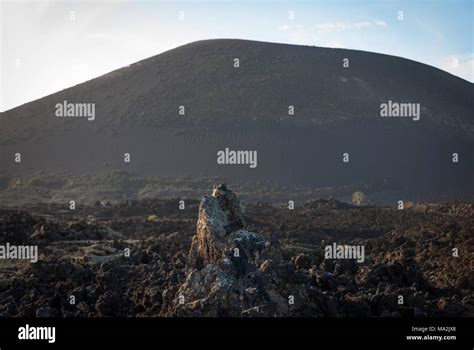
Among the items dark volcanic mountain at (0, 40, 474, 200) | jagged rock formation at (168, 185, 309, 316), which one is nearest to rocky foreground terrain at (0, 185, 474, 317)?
jagged rock formation at (168, 185, 309, 316)

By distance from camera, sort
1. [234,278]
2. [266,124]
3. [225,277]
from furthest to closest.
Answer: [266,124] < [234,278] < [225,277]

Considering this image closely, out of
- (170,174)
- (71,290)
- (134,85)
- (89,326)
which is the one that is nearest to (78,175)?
(170,174)

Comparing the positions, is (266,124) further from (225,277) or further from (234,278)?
(225,277)

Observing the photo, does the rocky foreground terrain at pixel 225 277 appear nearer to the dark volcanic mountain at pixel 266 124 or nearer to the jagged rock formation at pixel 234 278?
the jagged rock formation at pixel 234 278

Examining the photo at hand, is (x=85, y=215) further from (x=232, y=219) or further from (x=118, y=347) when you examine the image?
(x=118, y=347)

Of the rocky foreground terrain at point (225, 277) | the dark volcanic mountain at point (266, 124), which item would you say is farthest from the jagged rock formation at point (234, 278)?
the dark volcanic mountain at point (266, 124)

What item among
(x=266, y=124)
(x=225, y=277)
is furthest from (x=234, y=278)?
(x=266, y=124)

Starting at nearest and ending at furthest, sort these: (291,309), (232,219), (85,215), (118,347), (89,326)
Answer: (118,347) → (89,326) → (291,309) → (232,219) → (85,215)
